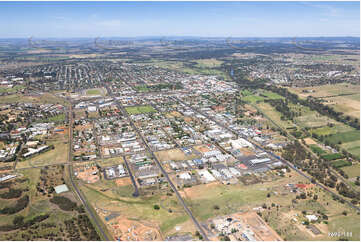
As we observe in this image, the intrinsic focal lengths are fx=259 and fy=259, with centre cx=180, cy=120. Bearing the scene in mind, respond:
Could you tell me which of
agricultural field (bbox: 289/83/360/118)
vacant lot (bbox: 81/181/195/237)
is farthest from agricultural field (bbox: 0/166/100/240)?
agricultural field (bbox: 289/83/360/118)

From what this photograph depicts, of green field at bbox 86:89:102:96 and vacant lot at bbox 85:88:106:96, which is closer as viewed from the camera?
vacant lot at bbox 85:88:106:96

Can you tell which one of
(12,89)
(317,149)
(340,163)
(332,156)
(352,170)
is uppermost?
(12,89)

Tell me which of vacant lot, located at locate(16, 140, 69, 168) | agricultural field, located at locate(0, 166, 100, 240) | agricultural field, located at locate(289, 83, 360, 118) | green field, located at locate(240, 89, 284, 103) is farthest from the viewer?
green field, located at locate(240, 89, 284, 103)

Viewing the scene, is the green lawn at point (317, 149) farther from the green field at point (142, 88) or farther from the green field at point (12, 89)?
the green field at point (12, 89)

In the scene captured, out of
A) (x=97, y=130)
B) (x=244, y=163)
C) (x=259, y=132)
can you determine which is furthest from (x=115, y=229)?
(x=259, y=132)

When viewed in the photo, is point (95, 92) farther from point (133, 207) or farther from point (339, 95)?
point (339, 95)

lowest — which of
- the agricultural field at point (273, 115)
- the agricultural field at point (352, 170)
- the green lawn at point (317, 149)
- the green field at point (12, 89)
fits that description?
the agricultural field at point (352, 170)

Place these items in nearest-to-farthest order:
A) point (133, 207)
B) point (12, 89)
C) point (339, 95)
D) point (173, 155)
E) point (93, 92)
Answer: point (133, 207) → point (173, 155) → point (339, 95) → point (93, 92) → point (12, 89)

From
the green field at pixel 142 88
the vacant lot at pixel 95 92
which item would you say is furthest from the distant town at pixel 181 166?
the green field at pixel 142 88

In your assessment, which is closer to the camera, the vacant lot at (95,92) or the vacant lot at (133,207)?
the vacant lot at (133,207)

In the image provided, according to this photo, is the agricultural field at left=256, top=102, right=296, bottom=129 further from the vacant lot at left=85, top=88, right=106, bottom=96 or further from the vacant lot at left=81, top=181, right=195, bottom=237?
the vacant lot at left=85, top=88, right=106, bottom=96

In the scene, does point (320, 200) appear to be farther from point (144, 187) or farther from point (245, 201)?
point (144, 187)

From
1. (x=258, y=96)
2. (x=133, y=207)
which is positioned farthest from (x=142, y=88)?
(x=133, y=207)
